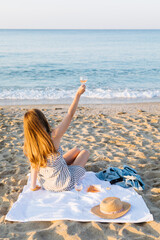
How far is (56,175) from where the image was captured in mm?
3531

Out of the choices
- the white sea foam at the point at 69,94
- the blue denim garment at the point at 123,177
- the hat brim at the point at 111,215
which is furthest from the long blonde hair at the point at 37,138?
the white sea foam at the point at 69,94

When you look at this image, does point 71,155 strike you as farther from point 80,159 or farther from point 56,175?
point 56,175

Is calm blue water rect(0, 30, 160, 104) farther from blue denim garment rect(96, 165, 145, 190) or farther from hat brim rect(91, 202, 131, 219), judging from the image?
hat brim rect(91, 202, 131, 219)

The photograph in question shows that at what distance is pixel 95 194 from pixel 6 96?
8.90 m

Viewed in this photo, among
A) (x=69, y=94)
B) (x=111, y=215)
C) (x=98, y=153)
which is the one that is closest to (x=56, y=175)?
(x=111, y=215)

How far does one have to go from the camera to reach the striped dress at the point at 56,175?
11.4ft

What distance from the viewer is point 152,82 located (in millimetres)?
14836

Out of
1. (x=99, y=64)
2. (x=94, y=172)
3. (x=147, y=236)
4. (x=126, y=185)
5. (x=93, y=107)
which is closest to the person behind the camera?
(x=147, y=236)

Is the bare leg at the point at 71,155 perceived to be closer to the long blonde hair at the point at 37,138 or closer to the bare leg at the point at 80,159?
the bare leg at the point at 80,159

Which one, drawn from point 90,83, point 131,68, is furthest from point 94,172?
point 131,68

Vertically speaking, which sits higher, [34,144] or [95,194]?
[34,144]

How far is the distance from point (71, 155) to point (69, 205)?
917 mm

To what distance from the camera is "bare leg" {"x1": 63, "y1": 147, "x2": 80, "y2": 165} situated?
4047 mm

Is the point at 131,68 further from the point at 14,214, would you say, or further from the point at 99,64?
the point at 14,214
